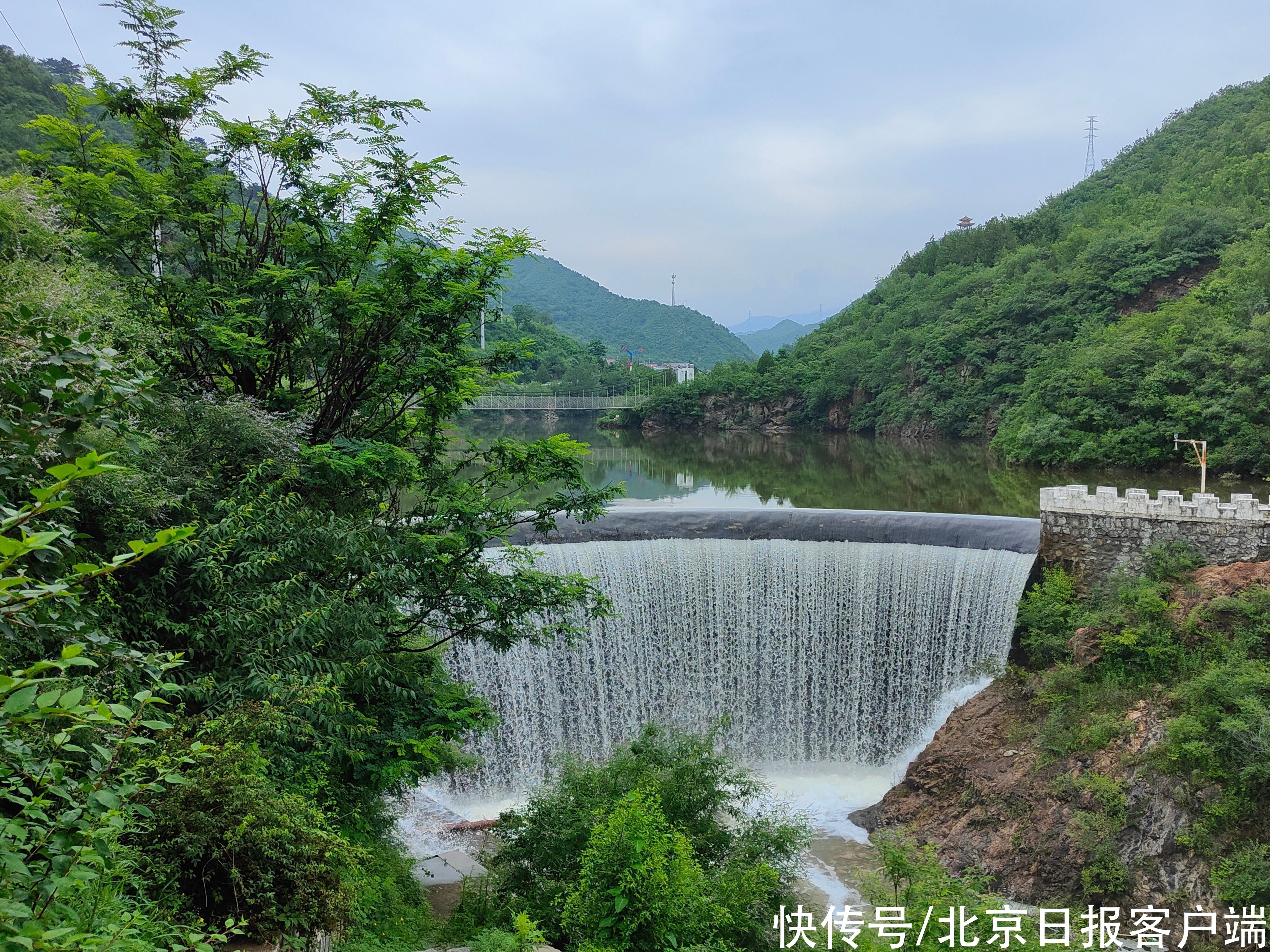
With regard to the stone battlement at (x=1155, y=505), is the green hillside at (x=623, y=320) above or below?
above

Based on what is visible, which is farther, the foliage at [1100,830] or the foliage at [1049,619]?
the foliage at [1049,619]

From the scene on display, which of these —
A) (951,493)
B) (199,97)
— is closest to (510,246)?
(199,97)

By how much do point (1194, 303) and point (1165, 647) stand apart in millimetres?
17220

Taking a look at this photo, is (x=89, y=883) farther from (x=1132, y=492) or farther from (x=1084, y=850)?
(x=1132, y=492)

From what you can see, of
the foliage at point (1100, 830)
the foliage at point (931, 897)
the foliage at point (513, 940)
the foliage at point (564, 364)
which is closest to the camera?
the foliage at point (513, 940)

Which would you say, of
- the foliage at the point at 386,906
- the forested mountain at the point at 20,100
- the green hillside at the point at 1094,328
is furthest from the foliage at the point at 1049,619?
the forested mountain at the point at 20,100

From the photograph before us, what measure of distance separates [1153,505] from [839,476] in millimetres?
11979

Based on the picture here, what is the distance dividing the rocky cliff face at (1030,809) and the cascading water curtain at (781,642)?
3.23 ft

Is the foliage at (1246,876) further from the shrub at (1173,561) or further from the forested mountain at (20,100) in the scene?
the forested mountain at (20,100)

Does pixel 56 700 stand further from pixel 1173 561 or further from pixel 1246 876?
pixel 1173 561

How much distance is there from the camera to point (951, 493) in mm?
19047

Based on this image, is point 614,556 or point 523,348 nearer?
point 523,348

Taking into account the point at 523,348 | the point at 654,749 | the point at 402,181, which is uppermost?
the point at 402,181

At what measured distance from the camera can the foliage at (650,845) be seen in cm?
507
